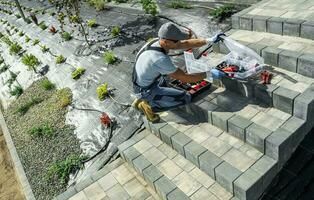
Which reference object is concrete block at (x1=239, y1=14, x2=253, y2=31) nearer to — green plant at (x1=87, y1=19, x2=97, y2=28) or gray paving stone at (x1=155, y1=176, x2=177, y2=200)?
gray paving stone at (x1=155, y1=176, x2=177, y2=200)

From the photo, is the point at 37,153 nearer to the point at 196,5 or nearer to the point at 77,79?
the point at 77,79

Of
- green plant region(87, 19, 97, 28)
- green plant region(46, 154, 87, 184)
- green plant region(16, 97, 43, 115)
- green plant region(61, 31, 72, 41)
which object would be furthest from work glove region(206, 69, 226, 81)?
green plant region(61, 31, 72, 41)

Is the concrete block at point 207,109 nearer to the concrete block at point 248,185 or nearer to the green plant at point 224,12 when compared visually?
the concrete block at point 248,185

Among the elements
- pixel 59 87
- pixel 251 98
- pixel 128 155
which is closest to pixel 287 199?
pixel 251 98

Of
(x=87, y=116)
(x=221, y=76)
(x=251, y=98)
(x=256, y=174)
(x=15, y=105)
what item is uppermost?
(x=221, y=76)

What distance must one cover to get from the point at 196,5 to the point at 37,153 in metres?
7.86

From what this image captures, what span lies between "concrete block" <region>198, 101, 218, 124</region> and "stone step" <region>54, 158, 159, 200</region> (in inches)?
73.3

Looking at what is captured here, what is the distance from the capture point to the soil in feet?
29.2

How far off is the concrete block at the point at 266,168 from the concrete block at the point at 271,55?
2.19 meters

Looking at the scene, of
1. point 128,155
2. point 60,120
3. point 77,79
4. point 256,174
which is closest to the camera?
point 256,174

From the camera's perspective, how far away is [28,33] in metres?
19.0

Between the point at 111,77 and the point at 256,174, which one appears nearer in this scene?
the point at 256,174

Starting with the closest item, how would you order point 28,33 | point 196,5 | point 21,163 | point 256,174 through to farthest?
point 256,174 → point 21,163 → point 196,5 → point 28,33

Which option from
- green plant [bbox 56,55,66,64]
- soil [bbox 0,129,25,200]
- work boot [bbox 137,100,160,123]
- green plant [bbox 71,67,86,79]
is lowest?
soil [bbox 0,129,25,200]
